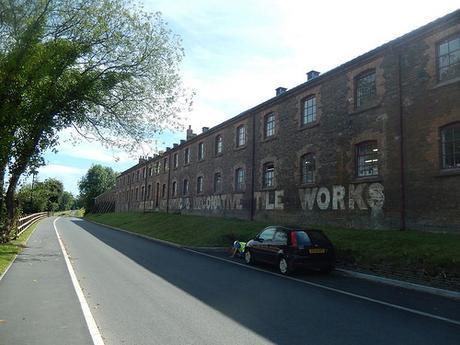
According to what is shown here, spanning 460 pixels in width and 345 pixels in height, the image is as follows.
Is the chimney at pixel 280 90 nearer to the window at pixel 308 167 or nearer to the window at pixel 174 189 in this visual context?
the window at pixel 308 167

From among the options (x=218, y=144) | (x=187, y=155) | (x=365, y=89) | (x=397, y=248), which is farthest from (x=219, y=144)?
(x=397, y=248)

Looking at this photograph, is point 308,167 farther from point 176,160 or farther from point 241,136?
point 176,160

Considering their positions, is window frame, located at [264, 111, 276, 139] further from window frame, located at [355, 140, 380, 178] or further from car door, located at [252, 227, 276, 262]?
car door, located at [252, 227, 276, 262]

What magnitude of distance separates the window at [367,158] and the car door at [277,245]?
5.99 m

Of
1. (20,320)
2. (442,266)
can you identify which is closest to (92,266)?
(20,320)

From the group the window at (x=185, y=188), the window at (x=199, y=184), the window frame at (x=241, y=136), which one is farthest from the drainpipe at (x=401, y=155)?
the window at (x=185, y=188)

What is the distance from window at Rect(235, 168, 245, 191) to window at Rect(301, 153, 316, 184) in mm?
7062

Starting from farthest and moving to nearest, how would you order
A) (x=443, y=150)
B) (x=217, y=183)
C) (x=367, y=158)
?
(x=217, y=183), (x=367, y=158), (x=443, y=150)

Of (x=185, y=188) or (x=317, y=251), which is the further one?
(x=185, y=188)

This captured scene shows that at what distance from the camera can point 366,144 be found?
1794cm

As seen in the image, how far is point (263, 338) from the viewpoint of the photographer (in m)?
5.91

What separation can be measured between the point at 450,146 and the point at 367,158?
384cm

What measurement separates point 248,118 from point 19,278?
2010 cm

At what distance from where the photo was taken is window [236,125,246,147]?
2926 centimetres
